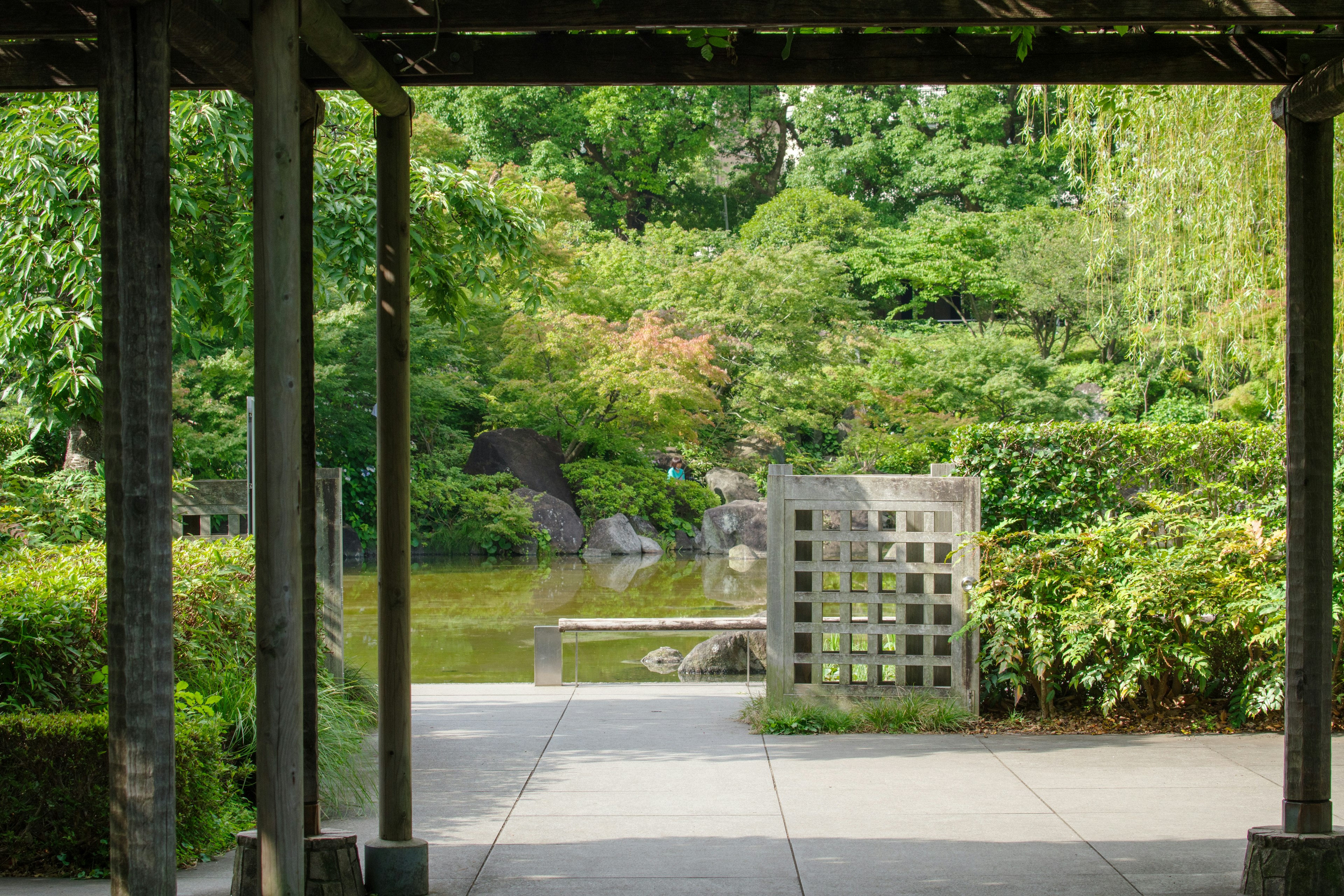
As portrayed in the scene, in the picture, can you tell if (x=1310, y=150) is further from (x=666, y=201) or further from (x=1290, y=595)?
(x=666, y=201)

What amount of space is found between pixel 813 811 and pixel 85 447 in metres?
5.91

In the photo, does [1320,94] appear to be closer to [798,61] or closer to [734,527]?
[798,61]

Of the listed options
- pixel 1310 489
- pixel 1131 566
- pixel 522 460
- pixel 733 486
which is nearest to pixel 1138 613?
pixel 1131 566

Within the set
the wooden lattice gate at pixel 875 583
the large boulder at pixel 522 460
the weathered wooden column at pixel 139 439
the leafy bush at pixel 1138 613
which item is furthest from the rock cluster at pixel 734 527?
the weathered wooden column at pixel 139 439

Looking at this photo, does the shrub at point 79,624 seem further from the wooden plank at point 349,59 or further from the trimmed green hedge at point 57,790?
the wooden plank at point 349,59

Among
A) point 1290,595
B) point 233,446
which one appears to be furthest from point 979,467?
point 233,446

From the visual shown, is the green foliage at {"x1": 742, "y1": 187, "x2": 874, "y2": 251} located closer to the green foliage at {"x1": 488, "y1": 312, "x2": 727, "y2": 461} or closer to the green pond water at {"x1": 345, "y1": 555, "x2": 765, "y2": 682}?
the green foliage at {"x1": 488, "y1": 312, "x2": 727, "y2": 461}

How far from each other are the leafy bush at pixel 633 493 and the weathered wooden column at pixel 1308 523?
680 inches

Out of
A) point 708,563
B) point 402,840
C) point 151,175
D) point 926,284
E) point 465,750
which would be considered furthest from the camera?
point 926,284

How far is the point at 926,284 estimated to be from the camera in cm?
2458

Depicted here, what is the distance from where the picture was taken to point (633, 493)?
2073cm

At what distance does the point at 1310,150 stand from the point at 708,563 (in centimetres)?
1619

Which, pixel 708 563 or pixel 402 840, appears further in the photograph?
pixel 708 563

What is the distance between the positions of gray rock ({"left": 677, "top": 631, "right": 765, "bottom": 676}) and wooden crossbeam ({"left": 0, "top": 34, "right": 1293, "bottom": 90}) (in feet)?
22.4
